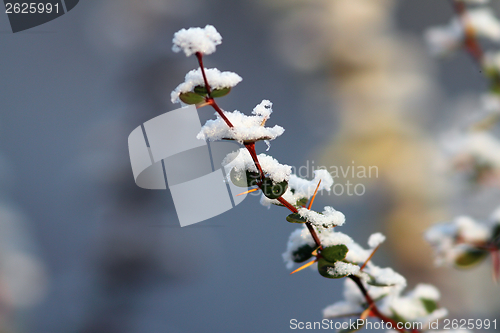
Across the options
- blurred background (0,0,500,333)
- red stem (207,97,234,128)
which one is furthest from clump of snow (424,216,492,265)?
blurred background (0,0,500,333)

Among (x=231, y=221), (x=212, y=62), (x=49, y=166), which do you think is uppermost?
(x=212, y=62)

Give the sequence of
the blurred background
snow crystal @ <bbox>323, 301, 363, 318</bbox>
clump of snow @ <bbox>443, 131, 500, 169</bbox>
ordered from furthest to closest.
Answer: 1. the blurred background
2. snow crystal @ <bbox>323, 301, 363, 318</bbox>
3. clump of snow @ <bbox>443, 131, 500, 169</bbox>

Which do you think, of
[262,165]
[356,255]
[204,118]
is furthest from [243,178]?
[204,118]

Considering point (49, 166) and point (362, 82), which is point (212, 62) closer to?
point (362, 82)

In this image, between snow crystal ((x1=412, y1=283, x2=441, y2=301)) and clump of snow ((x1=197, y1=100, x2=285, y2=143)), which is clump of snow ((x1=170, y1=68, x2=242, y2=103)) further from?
snow crystal ((x1=412, y1=283, x2=441, y2=301))

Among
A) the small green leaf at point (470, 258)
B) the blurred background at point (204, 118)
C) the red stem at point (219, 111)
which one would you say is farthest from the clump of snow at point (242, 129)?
the blurred background at point (204, 118)

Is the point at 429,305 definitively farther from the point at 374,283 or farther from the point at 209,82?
the point at 209,82

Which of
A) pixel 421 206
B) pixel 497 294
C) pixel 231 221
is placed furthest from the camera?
pixel 231 221

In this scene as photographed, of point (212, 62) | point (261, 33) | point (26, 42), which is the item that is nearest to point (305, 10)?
point (261, 33)
